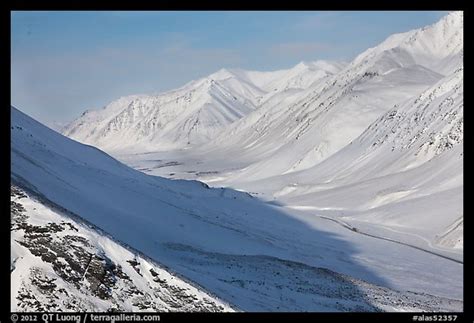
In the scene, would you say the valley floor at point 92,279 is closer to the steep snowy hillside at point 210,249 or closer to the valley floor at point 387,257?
the steep snowy hillside at point 210,249

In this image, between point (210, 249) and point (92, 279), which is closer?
point (92, 279)

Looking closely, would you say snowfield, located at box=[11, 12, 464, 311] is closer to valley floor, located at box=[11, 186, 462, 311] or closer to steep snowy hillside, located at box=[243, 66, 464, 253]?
valley floor, located at box=[11, 186, 462, 311]

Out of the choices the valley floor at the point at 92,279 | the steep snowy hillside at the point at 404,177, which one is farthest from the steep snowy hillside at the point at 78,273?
the steep snowy hillside at the point at 404,177

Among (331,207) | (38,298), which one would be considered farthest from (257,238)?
(331,207)
